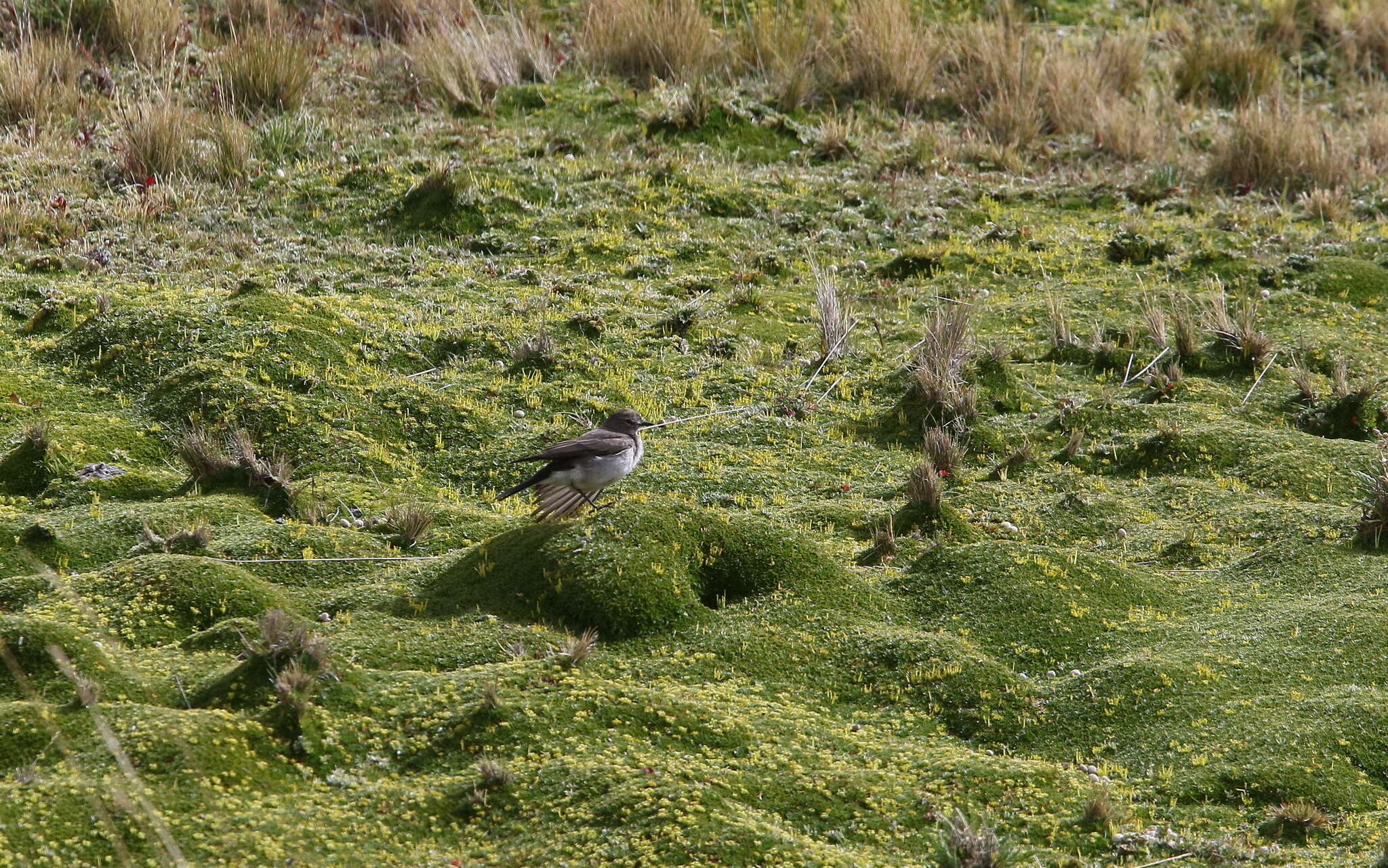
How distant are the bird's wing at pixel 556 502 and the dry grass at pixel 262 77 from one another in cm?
955

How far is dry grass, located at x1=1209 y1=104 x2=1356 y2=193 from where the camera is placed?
15188 millimetres

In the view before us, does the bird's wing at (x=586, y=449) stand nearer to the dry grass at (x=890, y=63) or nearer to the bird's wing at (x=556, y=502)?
the bird's wing at (x=556, y=502)

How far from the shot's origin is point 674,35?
672 inches

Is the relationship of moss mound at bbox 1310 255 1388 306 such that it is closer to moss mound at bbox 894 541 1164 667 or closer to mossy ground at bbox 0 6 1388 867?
mossy ground at bbox 0 6 1388 867

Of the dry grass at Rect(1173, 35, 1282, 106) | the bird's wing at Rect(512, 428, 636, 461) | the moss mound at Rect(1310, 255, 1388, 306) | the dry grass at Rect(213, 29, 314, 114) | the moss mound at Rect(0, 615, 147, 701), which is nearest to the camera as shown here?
the moss mound at Rect(0, 615, 147, 701)

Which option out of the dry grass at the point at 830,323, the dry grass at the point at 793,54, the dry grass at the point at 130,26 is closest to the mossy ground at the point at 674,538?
the dry grass at the point at 830,323

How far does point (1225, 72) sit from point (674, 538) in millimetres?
14741

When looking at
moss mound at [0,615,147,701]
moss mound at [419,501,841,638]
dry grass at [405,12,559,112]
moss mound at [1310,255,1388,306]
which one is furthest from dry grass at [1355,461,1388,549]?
dry grass at [405,12,559,112]

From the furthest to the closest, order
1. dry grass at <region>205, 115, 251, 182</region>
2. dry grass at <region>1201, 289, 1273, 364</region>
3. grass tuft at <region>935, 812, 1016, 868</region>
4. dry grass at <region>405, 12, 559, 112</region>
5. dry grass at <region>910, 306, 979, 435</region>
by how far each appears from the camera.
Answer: dry grass at <region>405, 12, 559, 112</region>
dry grass at <region>205, 115, 251, 182</region>
dry grass at <region>1201, 289, 1273, 364</region>
dry grass at <region>910, 306, 979, 435</region>
grass tuft at <region>935, 812, 1016, 868</region>

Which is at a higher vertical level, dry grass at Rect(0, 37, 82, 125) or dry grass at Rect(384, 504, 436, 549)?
dry grass at Rect(0, 37, 82, 125)

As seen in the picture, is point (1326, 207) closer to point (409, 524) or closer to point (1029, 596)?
point (1029, 596)

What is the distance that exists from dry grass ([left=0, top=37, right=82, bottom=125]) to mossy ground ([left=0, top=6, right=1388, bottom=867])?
0.97m

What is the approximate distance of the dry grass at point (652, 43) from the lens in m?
17.1

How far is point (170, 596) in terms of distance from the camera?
20.8ft
